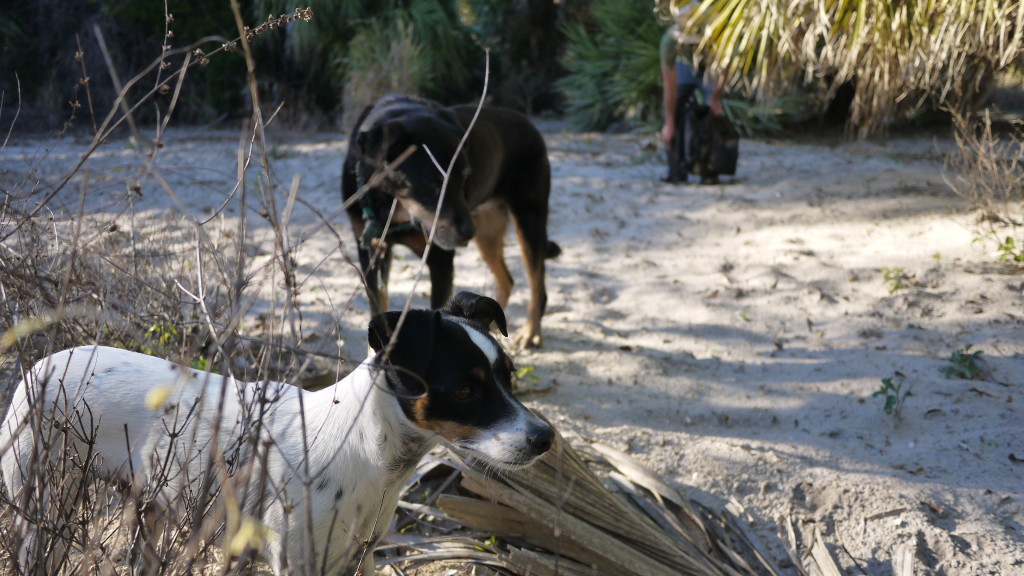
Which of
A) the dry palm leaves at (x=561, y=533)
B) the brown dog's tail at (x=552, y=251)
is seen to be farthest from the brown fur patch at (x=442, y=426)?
the brown dog's tail at (x=552, y=251)

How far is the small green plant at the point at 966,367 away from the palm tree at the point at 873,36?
2250 millimetres

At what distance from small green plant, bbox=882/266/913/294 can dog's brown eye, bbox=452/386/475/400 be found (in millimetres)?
4398

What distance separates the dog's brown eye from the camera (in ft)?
7.89

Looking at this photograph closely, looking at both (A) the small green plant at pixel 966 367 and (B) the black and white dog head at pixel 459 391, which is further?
(A) the small green plant at pixel 966 367

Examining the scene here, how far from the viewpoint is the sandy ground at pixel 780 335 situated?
357 cm

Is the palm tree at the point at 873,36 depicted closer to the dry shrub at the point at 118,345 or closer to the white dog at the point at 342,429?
the dry shrub at the point at 118,345

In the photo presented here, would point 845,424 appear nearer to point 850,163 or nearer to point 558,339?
point 558,339

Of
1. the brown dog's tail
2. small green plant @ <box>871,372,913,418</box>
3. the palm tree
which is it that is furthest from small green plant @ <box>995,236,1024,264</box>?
the brown dog's tail

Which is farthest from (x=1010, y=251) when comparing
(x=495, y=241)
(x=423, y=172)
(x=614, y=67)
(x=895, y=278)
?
(x=614, y=67)

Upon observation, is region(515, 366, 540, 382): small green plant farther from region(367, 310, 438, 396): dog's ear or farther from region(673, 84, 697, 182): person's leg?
region(673, 84, 697, 182): person's leg

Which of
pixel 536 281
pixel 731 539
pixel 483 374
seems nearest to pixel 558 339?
pixel 536 281

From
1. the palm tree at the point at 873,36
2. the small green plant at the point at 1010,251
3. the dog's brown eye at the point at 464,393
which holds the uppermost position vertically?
the palm tree at the point at 873,36

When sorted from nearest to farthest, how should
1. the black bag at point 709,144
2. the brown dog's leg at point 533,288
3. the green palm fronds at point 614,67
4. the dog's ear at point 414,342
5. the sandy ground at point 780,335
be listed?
A: the dog's ear at point 414,342, the sandy ground at point 780,335, the brown dog's leg at point 533,288, the black bag at point 709,144, the green palm fronds at point 614,67

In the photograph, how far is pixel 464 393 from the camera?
2414 millimetres
